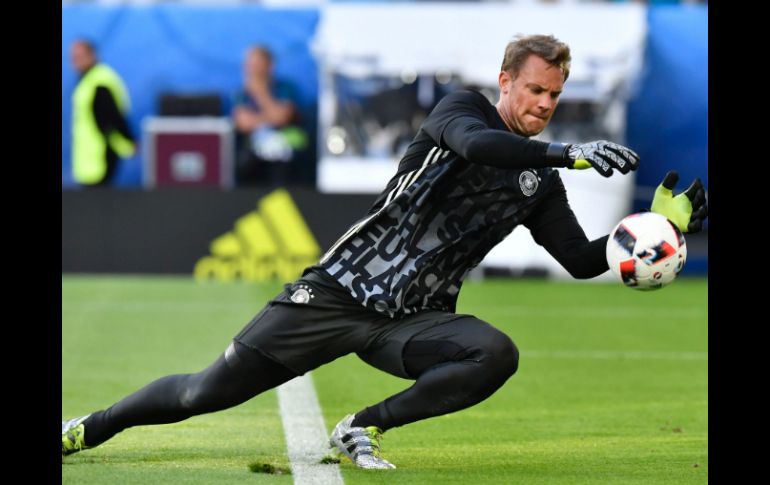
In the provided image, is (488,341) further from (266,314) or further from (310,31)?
(310,31)

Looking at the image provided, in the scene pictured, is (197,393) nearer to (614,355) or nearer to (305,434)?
(305,434)

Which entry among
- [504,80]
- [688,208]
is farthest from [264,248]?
[688,208]

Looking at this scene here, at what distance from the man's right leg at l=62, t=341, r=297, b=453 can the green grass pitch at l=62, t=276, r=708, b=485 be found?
184mm

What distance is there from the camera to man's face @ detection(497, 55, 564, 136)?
6.18m

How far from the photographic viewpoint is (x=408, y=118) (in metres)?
19.7

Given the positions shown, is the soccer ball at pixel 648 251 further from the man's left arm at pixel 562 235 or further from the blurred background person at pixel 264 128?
the blurred background person at pixel 264 128

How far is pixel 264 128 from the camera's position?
66.6 ft

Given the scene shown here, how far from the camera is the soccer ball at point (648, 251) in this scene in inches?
241

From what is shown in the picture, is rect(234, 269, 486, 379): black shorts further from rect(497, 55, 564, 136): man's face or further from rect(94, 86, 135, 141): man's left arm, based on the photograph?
rect(94, 86, 135, 141): man's left arm

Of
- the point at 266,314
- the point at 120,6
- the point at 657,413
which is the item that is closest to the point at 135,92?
the point at 120,6

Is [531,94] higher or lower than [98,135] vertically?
higher

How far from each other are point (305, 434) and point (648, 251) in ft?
7.03
